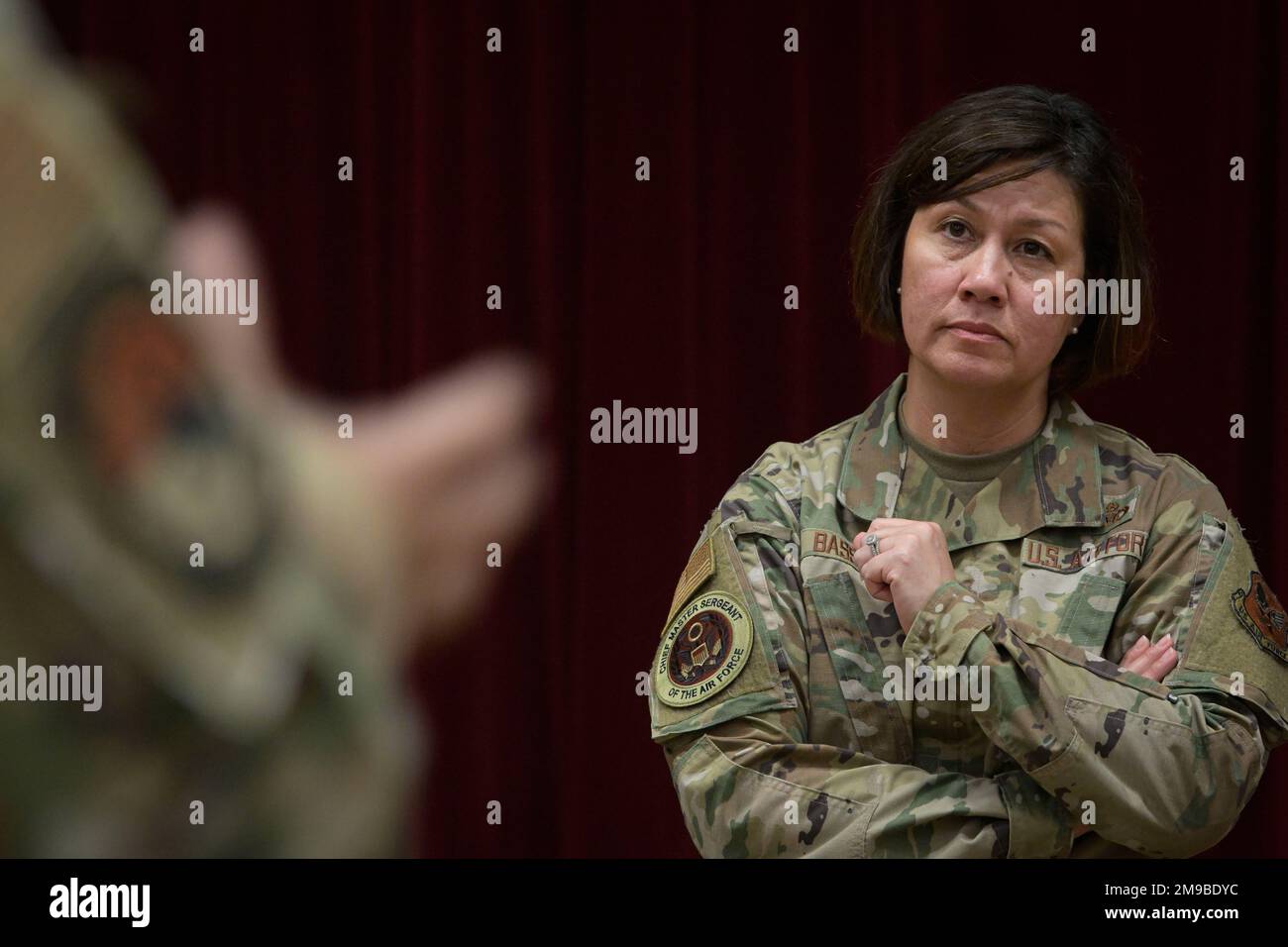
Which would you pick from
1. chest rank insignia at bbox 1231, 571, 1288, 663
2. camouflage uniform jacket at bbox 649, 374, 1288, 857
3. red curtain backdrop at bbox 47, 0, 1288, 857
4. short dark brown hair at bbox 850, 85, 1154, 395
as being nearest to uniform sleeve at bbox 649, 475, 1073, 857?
camouflage uniform jacket at bbox 649, 374, 1288, 857

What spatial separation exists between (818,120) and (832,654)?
1.17 metres

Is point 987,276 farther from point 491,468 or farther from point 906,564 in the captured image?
point 491,468

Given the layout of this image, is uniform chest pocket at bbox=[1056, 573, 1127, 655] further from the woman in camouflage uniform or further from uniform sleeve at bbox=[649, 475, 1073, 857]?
uniform sleeve at bbox=[649, 475, 1073, 857]

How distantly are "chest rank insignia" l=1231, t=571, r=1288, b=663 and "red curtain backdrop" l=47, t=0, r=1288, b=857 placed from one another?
2.54ft

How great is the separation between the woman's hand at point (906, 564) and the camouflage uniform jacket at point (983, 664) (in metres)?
0.02

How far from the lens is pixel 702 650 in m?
1.66

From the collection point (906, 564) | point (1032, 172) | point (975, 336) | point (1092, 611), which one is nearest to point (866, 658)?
point (906, 564)

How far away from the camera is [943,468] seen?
179 centimetres

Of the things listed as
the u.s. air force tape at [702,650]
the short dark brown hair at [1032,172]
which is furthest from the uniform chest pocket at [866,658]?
the short dark brown hair at [1032,172]

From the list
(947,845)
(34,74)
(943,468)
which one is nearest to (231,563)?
(34,74)

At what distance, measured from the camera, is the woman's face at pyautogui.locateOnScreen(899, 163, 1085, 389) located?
1.69 meters

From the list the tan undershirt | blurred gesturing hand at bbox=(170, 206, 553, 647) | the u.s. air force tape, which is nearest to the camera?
the u.s. air force tape

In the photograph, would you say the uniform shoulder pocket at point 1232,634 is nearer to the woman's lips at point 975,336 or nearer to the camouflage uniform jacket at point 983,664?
the camouflage uniform jacket at point 983,664
